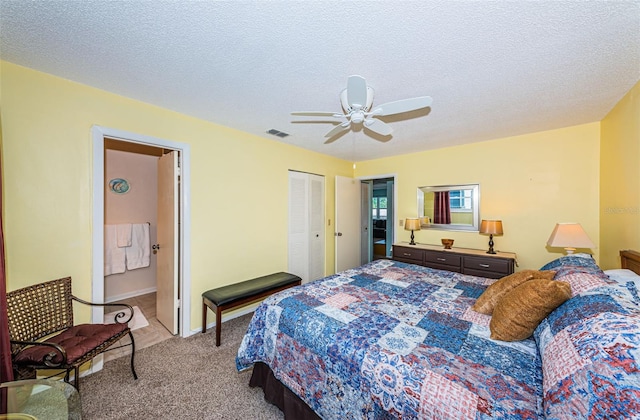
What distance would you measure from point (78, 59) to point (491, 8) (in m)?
2.62

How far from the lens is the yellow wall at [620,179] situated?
191cm

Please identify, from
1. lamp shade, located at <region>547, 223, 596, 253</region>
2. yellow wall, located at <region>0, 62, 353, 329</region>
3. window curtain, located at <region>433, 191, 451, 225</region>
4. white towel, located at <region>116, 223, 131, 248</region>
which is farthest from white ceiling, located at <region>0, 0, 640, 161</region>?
white towel, located at <region>116, 223, 131, 248</region>

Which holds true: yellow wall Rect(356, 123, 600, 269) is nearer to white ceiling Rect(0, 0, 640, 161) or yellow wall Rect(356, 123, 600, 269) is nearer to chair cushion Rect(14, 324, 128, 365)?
white ceiling Rect(0, 0, 640, 161)

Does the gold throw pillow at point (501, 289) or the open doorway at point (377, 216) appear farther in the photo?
the open doorway at point (377, 216)

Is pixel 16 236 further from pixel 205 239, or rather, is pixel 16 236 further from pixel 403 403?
pixel 403 403

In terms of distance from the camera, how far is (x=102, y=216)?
6.84 feet

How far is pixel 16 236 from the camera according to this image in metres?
1.72

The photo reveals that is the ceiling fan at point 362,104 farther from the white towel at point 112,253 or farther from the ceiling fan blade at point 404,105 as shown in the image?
the white towel at point 112,253

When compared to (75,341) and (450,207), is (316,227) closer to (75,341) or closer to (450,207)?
(450,207)

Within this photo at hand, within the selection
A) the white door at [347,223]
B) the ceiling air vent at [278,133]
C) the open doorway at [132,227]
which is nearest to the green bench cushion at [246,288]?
the open doorway at [132,227]

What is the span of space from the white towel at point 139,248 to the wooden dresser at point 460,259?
4.23 m

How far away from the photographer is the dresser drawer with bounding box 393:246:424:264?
3611 mm

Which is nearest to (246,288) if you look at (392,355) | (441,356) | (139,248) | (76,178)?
(76,178)

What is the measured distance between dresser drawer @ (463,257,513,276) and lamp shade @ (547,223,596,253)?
60 centimetres
